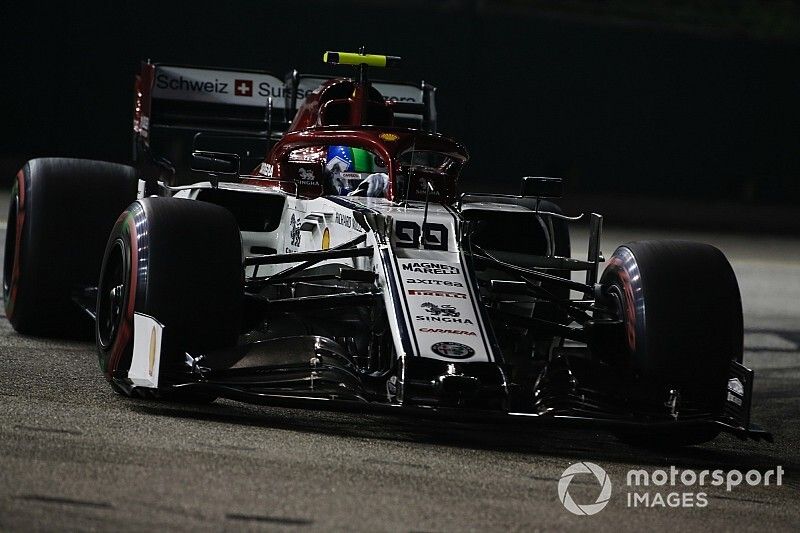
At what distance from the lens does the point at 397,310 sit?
552 cm

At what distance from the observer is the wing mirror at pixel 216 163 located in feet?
23.0

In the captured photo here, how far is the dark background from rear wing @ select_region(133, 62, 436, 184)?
14.0 m

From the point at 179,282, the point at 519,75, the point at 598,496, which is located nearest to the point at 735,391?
the point at 598,496

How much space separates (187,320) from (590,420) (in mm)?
1681

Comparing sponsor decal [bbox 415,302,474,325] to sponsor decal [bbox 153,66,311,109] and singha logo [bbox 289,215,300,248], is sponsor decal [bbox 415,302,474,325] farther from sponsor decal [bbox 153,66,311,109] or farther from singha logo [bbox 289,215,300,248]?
sponsor decal [bbox 153,66,311,109]

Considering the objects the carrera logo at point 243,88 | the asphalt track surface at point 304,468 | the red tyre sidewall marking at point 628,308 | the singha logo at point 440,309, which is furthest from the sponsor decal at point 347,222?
the carrera logo at point 243,88

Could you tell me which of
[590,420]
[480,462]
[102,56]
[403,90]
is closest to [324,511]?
[480,462]

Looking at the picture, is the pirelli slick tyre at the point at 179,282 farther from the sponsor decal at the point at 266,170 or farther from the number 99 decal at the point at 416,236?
the sponsor decal at the point at 266,170

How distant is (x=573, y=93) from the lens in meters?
25.2

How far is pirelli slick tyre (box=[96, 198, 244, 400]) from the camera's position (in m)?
5.65

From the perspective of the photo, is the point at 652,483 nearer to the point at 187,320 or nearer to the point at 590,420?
the point at 590,420

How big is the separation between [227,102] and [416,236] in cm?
397

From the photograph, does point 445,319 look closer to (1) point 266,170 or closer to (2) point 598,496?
(2) point 598,496

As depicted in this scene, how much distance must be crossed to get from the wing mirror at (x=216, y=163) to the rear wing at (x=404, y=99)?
2175mm
